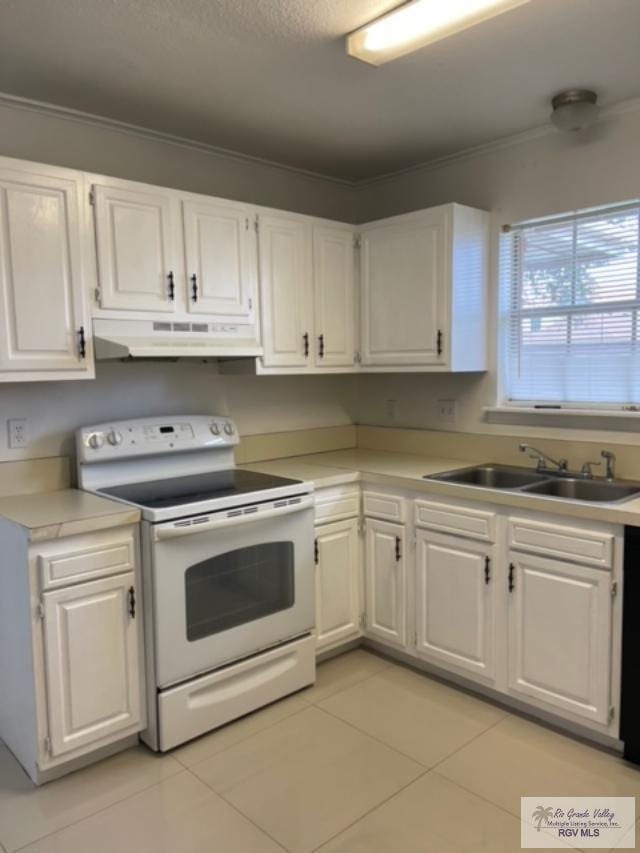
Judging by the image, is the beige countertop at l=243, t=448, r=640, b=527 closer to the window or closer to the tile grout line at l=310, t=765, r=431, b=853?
the window

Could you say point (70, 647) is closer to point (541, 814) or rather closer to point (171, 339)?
point (171, 339)

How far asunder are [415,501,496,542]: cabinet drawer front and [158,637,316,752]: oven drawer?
28.3 inches

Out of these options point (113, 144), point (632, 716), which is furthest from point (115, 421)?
point (632, 716)

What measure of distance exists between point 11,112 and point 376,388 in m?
2.23

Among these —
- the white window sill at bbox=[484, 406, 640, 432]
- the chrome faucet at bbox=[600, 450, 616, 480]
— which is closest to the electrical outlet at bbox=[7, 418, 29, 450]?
the white window sill at bbox=[484, 406, 640, 432]

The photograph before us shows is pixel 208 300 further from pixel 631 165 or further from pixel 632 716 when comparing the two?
pixel 632 716

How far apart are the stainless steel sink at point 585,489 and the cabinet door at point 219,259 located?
1.49 metres

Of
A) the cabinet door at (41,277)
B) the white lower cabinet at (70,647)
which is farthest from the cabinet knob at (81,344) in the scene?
the white lower cabinet at (70,647)

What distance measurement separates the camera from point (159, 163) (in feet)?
9.46

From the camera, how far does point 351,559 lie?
2951mm

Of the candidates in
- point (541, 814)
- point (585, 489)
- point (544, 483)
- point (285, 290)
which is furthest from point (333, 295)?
point (541, 814)

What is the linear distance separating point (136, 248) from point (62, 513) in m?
1.06

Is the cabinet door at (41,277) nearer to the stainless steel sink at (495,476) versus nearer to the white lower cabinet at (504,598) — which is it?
the white lower cabinet at (504,598)

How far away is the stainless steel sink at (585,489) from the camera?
Answer: 2.54 m
